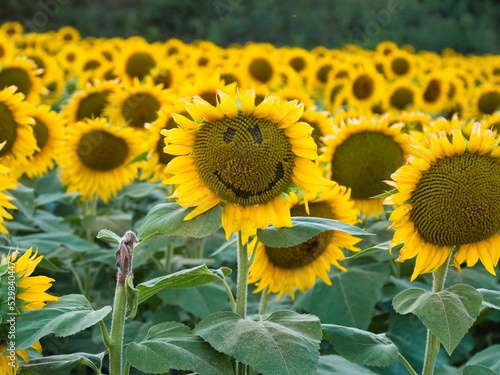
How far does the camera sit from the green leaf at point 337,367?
2.20 meters

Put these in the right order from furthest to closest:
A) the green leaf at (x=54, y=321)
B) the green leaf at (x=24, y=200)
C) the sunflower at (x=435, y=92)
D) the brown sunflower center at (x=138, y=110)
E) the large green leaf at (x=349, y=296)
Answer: the sunflower at (x=435, y=92) < the brown sunflower center at (x=138, y=110) < the green leaf at (x=24, y=200) < the large green leaf at (x=349, y=296) < the green leaf at (x=54, y=321)

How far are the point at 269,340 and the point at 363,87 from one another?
4.60 metres

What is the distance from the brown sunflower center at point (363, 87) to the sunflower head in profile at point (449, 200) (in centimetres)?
416

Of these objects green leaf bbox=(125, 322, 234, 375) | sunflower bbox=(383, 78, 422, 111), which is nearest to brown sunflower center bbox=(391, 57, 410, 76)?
sunflower bbox=(383, 78, 422, 111)

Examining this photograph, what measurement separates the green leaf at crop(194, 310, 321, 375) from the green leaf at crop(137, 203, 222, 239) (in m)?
0.19

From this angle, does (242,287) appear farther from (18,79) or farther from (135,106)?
(18,79)

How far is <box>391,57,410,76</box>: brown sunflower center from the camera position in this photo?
785 cm

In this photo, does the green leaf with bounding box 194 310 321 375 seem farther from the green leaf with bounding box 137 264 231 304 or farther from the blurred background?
the blurred background

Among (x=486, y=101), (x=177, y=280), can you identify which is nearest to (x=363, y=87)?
(x=486, y=101)

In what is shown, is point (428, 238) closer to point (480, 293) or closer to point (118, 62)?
point (480, 293)

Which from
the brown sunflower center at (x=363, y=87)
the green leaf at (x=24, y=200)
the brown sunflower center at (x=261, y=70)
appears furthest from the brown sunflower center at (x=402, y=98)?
the green leaf at (x=24, y=200)

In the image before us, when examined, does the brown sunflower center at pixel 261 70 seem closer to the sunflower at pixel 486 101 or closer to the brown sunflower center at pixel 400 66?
the brown sunflower center at pixel 400 66

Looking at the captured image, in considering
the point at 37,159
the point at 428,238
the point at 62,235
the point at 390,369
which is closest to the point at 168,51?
the point at 37,159

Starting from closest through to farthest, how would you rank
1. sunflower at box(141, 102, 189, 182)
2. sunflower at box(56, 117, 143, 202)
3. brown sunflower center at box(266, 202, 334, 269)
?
brown sunflower center at box(266, 202, 334, 269), sunflower at box(141, 102, 189, 182), sunflower at box(56, 117, 143, 202)
